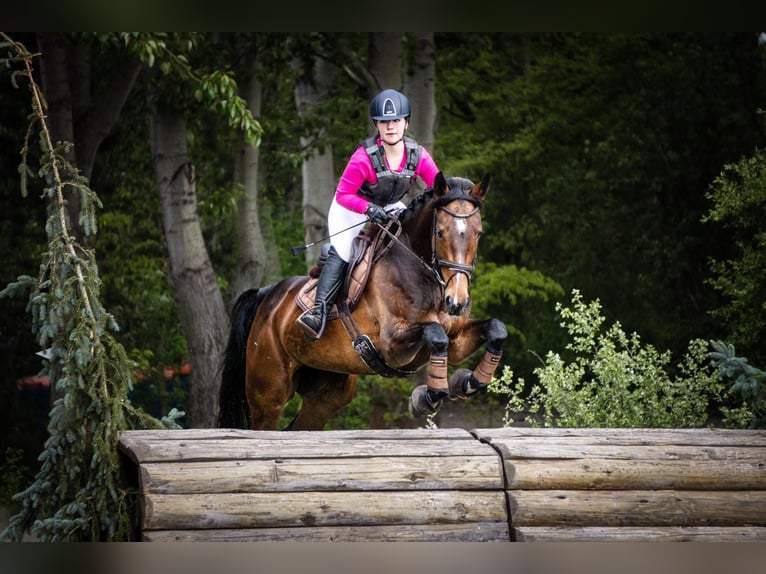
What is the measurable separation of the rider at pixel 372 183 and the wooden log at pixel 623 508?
1675mm

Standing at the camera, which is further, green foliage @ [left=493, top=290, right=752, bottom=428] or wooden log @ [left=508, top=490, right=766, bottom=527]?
green foliage @ [left=493, top=290, right=752, bottom=428]

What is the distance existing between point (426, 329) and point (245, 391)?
6.36 feet

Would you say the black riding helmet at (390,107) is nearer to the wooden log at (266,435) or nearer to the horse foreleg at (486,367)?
the horse foreleg at (486,367)

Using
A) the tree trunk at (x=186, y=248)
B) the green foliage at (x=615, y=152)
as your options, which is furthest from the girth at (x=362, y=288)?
the green foliage at (x=615, y=152)

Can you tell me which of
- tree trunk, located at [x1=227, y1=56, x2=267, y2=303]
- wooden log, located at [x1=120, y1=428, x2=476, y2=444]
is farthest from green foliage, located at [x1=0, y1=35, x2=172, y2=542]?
tree trunk, located at [x1=227, y1=56, x2=267, y2=303]

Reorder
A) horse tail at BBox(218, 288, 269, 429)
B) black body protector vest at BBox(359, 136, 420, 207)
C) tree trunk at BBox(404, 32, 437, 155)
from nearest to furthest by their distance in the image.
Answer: black body protector vest at BBox(359, 136, 420, 207) → horse tail at BBox(218, 288, 269, 429) → tree trunk at BBox(404, 32, 437, 155)

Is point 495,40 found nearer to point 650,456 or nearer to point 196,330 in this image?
point 196,330

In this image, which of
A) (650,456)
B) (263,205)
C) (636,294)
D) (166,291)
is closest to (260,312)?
(650,456)

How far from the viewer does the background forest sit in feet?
30.9

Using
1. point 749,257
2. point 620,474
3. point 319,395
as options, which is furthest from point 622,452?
point 749,257

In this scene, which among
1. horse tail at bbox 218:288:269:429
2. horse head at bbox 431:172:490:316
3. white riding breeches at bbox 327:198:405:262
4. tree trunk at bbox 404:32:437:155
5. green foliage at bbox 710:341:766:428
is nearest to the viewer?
horse head at bbox 431:172:490:316

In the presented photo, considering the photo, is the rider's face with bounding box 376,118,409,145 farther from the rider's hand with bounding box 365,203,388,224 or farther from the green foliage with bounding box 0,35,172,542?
the green foliage with bounding box 0,35,172,542

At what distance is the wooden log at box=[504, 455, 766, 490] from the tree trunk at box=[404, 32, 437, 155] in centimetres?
550

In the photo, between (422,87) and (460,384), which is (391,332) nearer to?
(460,384)
